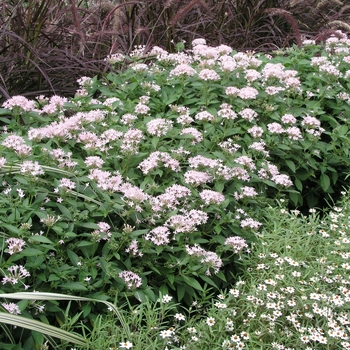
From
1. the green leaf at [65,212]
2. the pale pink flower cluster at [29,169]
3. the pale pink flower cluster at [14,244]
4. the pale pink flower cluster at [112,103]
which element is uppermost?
the pale pink flower cluster at [29,169]

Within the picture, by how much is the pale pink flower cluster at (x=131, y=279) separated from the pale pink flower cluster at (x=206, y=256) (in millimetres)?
280

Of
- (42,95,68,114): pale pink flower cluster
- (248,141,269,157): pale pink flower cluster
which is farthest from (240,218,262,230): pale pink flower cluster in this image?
(42,95,68,114): pale pink flower cluster

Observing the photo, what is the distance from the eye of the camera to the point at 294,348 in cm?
225

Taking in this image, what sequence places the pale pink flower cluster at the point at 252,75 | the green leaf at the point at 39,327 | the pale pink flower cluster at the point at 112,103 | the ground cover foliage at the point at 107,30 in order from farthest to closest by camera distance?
the ground cover foliage at the point at 107,30 < the pale pink flower cluster at the point at 252,75 < the pale pink flower cluster at the point at 112,103 < the green leaf at the point at 39,327

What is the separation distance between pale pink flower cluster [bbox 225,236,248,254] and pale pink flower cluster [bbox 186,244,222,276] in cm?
12

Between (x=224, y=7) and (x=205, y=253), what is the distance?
3.61 meters

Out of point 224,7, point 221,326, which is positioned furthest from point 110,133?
point 224,7

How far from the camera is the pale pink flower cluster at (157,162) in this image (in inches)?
109

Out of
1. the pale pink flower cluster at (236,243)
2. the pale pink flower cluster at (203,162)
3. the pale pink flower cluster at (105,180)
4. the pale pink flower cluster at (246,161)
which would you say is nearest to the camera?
the pale pink flower cluster at (105,180)

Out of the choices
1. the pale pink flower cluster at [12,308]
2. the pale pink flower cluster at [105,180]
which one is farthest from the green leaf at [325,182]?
the pale pink flower cluster at [12,308]

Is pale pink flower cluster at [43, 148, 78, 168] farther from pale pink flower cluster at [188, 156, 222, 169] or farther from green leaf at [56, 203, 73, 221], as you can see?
pale pink flower cluster at [188, 156, 222, 169]

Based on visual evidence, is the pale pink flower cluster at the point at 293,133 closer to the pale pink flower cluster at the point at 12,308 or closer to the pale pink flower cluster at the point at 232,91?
the pale pink flower cluster at the point at 232,91

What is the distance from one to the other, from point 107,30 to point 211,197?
2574mm

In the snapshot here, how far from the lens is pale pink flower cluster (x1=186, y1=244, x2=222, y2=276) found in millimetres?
2516
